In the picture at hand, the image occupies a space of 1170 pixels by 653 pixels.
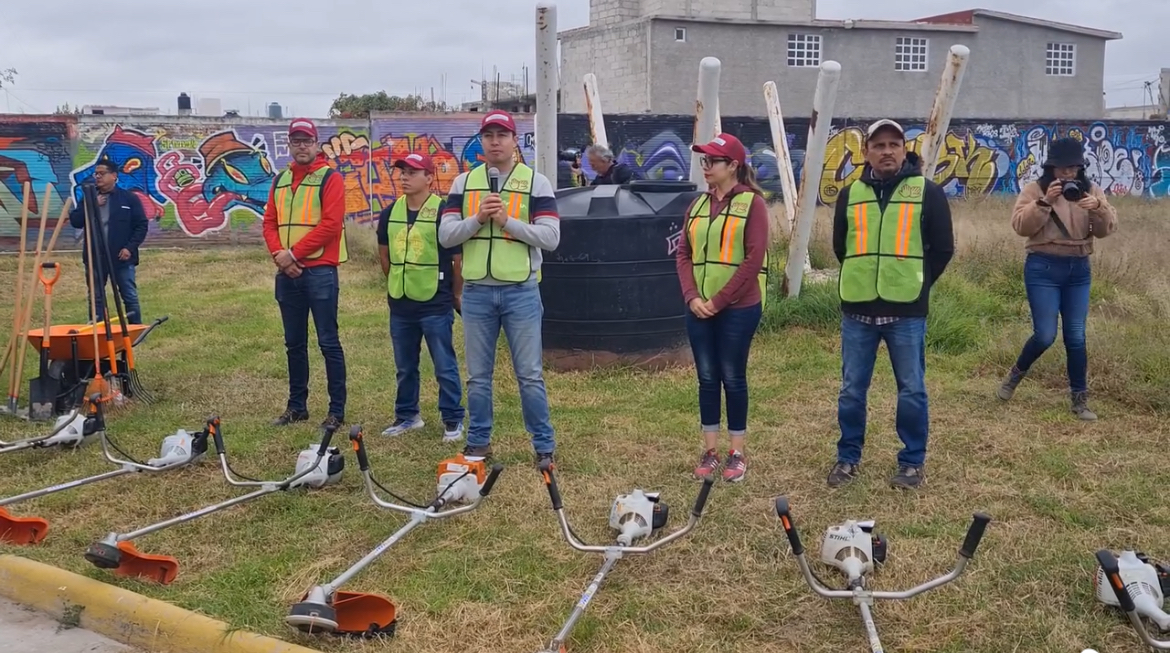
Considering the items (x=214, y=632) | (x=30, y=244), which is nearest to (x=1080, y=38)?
(x=30, y=244)

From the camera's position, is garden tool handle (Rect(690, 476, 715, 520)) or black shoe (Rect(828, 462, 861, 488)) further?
black shoe (Rect(828, 462, 861, 488))

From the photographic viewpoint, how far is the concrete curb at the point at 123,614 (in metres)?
→ 4.04

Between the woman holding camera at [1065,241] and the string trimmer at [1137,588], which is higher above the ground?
the woman holding camera at [1065,241]

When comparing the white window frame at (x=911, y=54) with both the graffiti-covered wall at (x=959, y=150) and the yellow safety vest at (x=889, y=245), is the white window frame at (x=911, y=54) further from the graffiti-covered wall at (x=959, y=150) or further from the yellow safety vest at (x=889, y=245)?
the yellow safety vest at (x=889, y=245)

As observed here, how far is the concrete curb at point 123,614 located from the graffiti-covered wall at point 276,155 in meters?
15.6

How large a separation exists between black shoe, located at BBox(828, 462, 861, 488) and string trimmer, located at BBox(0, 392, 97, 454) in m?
4.39

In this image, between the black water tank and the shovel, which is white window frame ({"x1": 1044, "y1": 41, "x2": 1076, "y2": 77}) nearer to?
the black water tank

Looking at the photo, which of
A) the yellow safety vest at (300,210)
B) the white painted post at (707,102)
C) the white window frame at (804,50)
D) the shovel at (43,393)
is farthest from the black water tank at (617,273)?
the white window frame at (804,50)

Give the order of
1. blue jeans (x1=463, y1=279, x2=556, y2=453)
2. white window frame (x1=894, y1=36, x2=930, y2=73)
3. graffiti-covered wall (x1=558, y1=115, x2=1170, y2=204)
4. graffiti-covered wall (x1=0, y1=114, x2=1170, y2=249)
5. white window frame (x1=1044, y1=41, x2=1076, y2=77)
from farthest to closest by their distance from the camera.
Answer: white window frame (x1=1044, y1=41, x2=1076, y2=77)
white window frame (x1=894, y1=36, x2=930, y2=73)
graffiti-covered wall (x1=558, y1=115, x2=1170, y2=204)
graffiti-covered wall (x1=0, y1=114, x2=1170, y2=249)
blue jeans (x1=463, y1=279, x2=556, y2=453)

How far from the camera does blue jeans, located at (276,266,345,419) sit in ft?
22.0

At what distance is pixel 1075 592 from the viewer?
4141 mm

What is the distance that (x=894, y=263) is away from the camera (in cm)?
509

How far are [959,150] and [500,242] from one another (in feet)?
82.6

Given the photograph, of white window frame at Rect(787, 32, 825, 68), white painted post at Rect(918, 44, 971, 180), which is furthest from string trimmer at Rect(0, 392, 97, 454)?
white window frame at Rect(787, 32, 825, 68)
